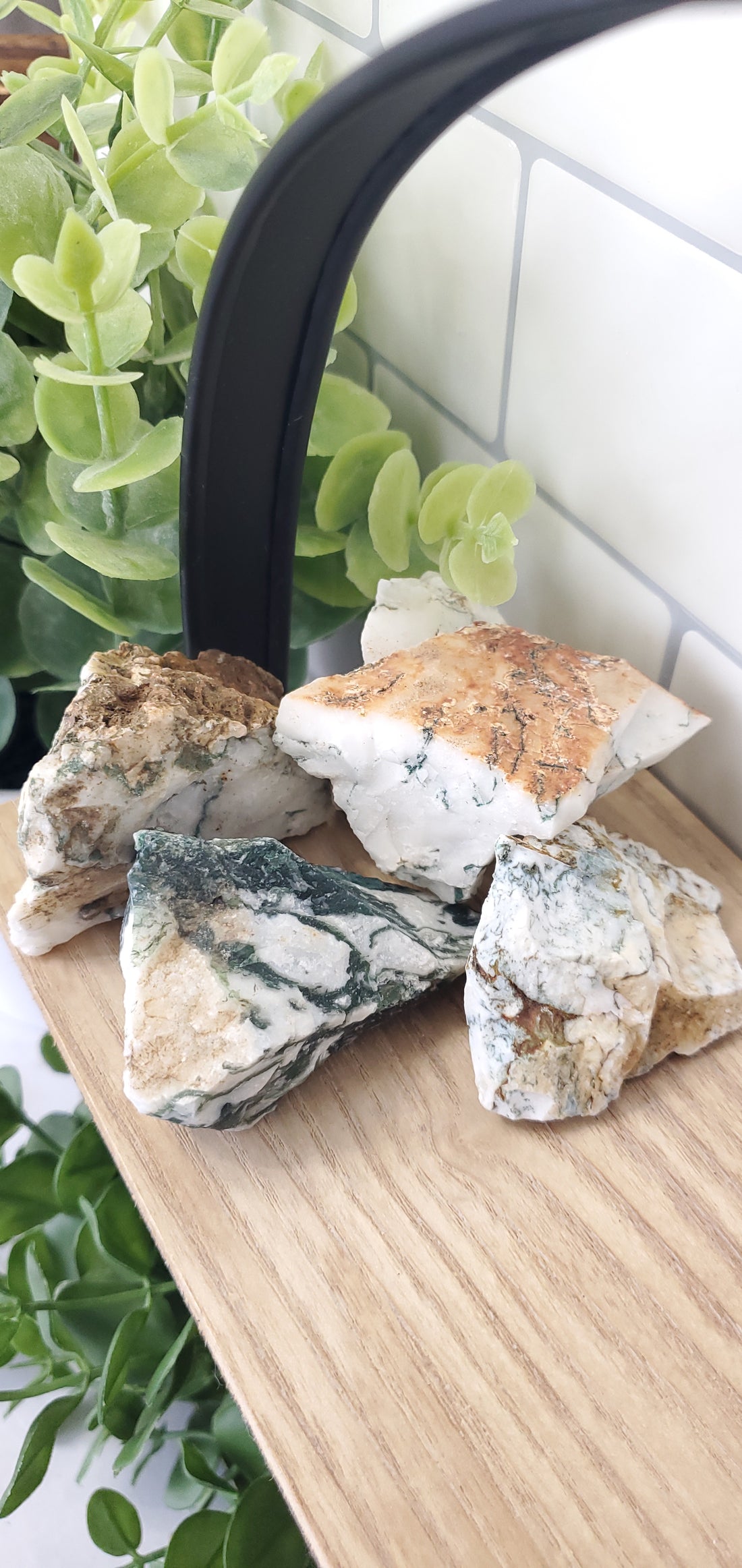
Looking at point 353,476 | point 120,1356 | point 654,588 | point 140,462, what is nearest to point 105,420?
point 140,462

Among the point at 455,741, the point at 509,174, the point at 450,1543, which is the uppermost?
the point at 509,174

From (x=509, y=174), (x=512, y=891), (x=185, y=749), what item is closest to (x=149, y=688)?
(x=185, y=749)

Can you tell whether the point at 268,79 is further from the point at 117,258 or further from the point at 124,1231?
the point at 124,1231

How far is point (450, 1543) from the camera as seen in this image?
259 millimetres

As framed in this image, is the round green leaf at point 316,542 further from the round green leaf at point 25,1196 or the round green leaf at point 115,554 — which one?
the round green leaf at point 25,1196

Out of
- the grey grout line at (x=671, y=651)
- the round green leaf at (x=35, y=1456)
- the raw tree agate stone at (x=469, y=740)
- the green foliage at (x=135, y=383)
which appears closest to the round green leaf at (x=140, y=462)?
the green foliage at (x=135, y=383)

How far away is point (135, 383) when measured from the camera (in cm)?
52

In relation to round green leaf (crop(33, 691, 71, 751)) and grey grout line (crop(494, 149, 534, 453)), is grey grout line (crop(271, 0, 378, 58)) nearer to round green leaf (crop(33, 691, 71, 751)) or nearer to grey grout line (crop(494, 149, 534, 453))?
grey grout line (crop(494, 149, 534, 453))

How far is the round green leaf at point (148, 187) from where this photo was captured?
0.40 meters

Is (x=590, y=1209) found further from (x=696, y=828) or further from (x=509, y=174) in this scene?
(x=509, y=174)

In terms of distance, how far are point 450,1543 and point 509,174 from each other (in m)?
0.46

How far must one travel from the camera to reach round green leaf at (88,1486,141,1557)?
359mm

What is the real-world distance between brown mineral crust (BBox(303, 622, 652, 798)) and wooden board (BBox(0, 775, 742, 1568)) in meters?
0.10

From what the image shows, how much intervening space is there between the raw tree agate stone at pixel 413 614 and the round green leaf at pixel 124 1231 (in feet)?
0.74
